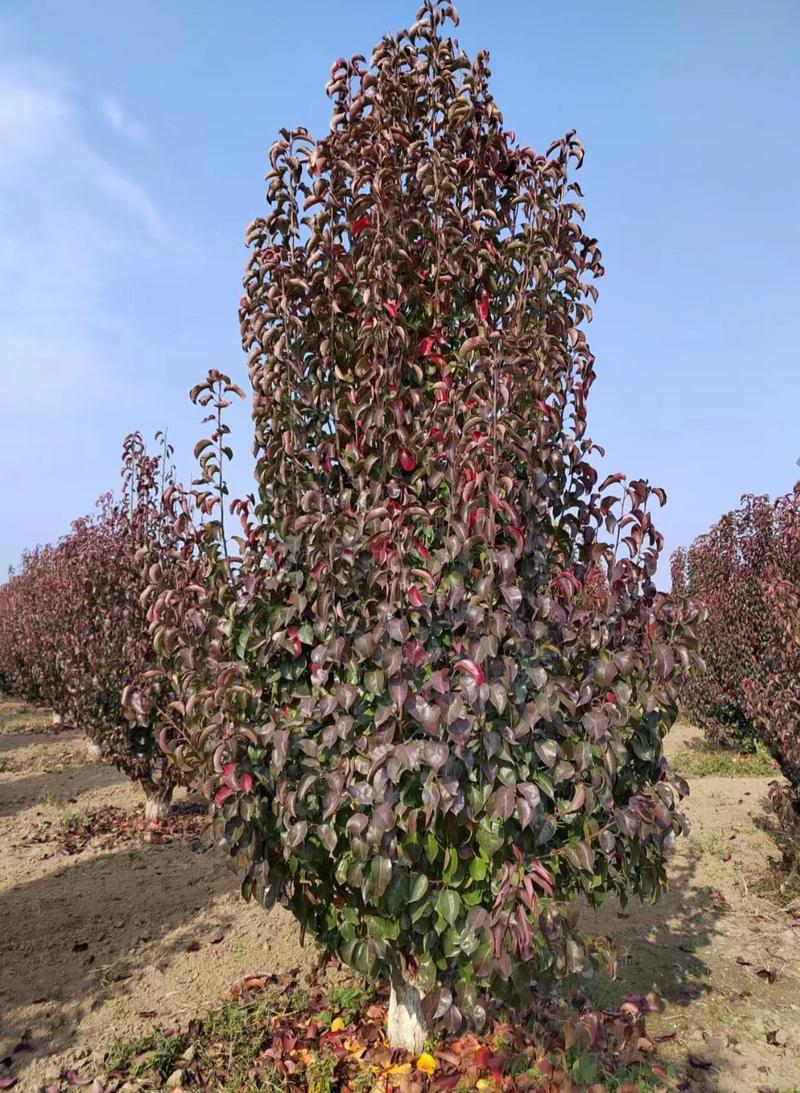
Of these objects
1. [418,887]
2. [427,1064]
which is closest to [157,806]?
[427,1064]

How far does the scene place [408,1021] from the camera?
3520mm

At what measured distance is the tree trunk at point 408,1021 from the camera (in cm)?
349

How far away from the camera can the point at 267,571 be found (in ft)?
10.7

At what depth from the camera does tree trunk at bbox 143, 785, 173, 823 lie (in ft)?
27.2

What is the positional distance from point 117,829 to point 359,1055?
540cm

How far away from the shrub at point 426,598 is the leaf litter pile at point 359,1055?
10.1 inches

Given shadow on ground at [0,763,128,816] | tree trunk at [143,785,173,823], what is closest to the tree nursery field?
tree trunk at [143,785,173,823]

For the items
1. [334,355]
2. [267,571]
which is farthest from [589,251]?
[267,571]

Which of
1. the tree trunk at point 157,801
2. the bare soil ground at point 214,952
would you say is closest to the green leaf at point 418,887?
the bare soil ground at point 214,952

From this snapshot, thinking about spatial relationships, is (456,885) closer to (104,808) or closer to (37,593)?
(104,808)

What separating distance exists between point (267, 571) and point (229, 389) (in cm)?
83

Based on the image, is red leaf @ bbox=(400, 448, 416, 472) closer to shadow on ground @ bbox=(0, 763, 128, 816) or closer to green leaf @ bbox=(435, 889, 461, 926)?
green leaf @ bbox=(435, 889, 461, 926)

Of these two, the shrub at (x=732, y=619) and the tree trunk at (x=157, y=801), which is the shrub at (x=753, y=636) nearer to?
the shrub at (x=732, y=619)

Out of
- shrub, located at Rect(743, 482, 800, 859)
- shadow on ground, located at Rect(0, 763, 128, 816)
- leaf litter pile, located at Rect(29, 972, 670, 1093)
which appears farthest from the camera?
shadow on ground, located at Rect(0, 763, 128, 816)
